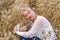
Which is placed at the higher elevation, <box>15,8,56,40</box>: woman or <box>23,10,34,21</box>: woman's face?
<box>23,10,34,21</box>: woman's face

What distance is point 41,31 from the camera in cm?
143

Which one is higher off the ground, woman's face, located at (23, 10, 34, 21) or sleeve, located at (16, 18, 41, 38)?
woman's face, located at (23, 10, 34, 21)

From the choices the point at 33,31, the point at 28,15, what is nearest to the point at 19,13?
the point at 28,15

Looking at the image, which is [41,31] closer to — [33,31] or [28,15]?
[33,31]

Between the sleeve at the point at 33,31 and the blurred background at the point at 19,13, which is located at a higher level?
the blurred background at the point at 19,13

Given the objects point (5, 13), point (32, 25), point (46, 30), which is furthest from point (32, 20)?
point (5, 13)

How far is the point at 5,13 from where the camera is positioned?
1517 millimetres

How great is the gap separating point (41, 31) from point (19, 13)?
243mm

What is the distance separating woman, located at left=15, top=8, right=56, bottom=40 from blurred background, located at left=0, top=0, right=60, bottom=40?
0.04 metres

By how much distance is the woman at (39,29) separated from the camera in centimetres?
143

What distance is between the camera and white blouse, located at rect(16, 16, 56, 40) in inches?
56.2

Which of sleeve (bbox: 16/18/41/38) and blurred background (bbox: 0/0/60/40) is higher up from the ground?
blurred background (bbox: 0/0/60/40)

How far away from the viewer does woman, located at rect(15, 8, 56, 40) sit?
1.43m

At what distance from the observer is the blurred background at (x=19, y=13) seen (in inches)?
57.6
